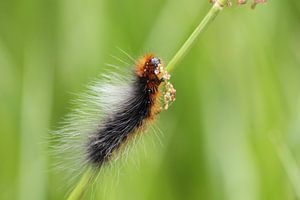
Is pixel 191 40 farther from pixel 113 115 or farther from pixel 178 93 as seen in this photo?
pixel 178 93

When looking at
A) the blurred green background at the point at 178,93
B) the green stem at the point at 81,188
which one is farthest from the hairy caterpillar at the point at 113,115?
the blurred green background at the point at 178,93

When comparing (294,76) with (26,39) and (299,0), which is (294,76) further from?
(26,39)

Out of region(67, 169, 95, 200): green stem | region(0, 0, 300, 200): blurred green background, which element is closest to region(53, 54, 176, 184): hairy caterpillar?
region(67, 169, 95, 200): green stem

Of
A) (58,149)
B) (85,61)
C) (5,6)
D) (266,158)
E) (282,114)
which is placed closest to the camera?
(58,149)

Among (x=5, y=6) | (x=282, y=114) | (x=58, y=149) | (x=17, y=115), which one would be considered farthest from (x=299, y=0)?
(x=58, y=149)

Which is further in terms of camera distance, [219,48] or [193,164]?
[219,48]

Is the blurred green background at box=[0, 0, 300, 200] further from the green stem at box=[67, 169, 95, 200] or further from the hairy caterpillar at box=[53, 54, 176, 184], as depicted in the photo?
the green stem at box=[67, 169, 95, 200]
